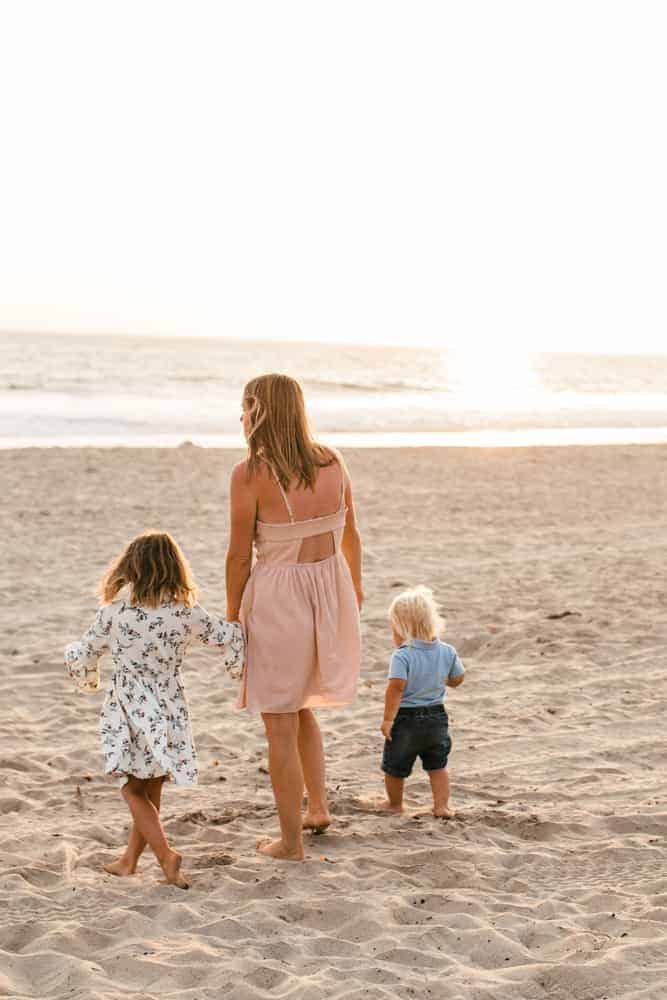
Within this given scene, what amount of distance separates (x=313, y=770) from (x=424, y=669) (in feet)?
1.89

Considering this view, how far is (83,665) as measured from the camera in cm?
393

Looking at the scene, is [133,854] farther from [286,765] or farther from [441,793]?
[441,793]

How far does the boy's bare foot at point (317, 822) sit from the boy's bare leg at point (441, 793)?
1.54 feet

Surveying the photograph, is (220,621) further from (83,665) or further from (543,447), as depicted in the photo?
(543,447)

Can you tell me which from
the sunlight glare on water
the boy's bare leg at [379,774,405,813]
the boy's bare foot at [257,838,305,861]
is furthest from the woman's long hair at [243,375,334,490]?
the sunlight glare on water

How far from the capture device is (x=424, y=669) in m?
4.45

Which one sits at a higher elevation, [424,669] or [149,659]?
[149,659]

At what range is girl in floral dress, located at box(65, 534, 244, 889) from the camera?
3.86 metres

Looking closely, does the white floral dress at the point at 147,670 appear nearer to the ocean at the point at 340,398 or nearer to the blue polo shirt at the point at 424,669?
the blue polo shirt at the point at 424,669

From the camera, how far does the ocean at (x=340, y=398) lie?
24078 millimetres

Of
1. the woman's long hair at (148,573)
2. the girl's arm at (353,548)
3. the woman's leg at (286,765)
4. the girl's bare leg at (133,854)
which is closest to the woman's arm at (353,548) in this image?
the girl's arm at (353,548)

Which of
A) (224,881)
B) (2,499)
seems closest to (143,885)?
(224,881)

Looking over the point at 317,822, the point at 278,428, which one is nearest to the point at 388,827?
the point at 317,822

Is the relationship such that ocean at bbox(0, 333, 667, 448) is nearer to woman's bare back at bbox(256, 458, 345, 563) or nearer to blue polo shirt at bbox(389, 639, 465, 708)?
blue polo shirt at bbox(389, 639, 465, 708)
